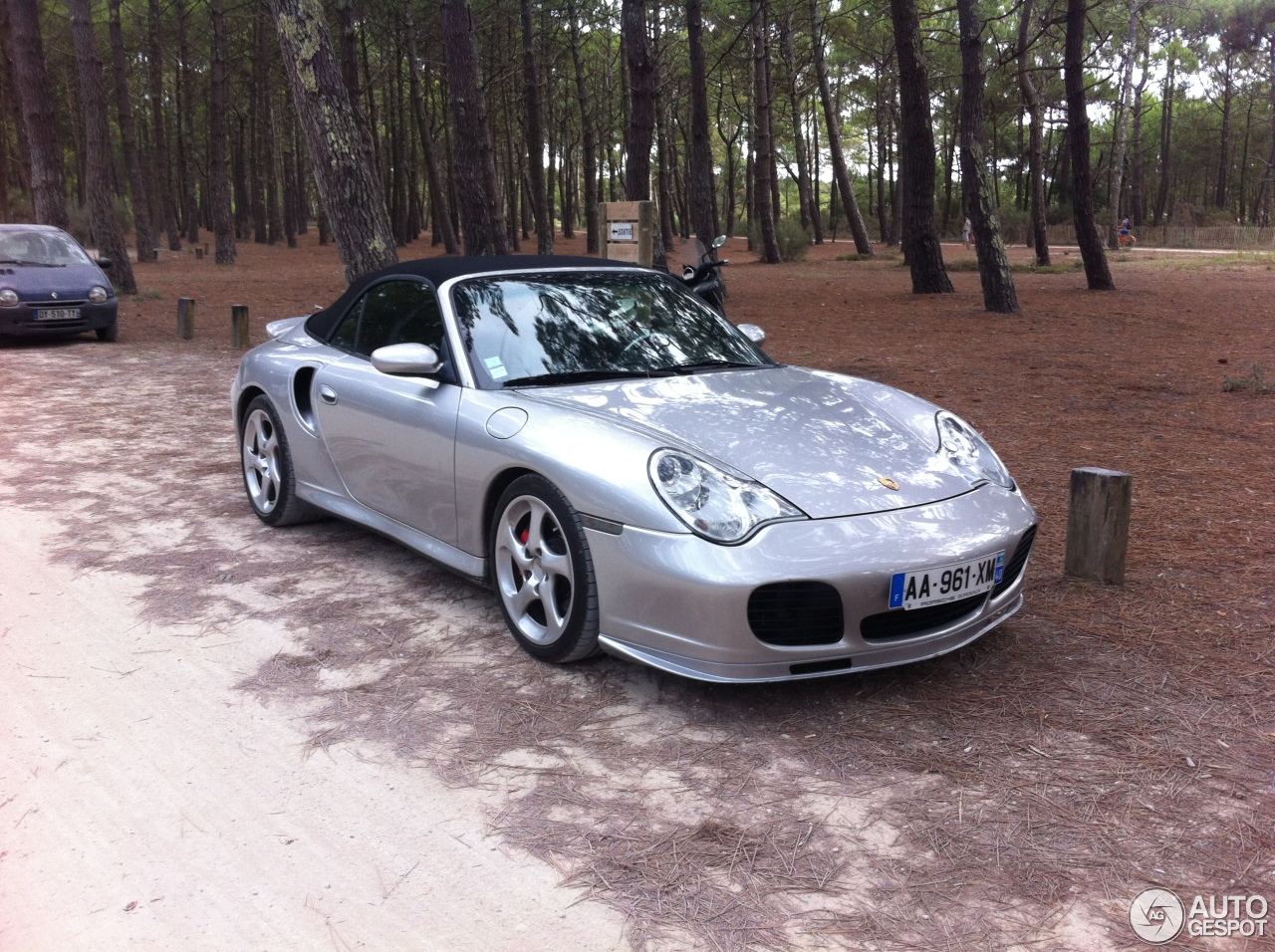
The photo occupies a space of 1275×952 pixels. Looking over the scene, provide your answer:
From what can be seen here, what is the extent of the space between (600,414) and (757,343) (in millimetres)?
1601

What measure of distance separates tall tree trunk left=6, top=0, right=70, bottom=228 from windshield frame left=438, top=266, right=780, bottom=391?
56.1 ft

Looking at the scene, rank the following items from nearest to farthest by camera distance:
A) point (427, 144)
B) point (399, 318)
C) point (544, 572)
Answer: point (544, 572) → point (399, 318) → point (427, 144)

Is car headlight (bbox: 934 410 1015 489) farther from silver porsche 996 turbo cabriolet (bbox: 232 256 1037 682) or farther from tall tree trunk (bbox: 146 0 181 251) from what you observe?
tall tree trunk (bbox: 146 0 181 251)

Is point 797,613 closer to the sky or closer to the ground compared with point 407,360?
closer to the ground

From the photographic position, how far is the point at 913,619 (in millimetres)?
3521

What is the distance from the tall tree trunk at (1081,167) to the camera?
1805 centimetres

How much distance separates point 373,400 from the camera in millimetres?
4762

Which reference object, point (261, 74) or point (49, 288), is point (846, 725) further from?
point (261, 74)

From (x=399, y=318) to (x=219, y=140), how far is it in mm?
27868

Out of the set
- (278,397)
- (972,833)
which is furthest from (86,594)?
(972,833)

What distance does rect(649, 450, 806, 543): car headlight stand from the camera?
3377 mm

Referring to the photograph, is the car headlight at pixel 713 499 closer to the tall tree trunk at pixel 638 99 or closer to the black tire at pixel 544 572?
the black tire at pixel 544 572

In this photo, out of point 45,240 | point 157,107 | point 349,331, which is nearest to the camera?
point 349,331

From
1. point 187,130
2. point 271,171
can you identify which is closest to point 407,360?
point 271,171
